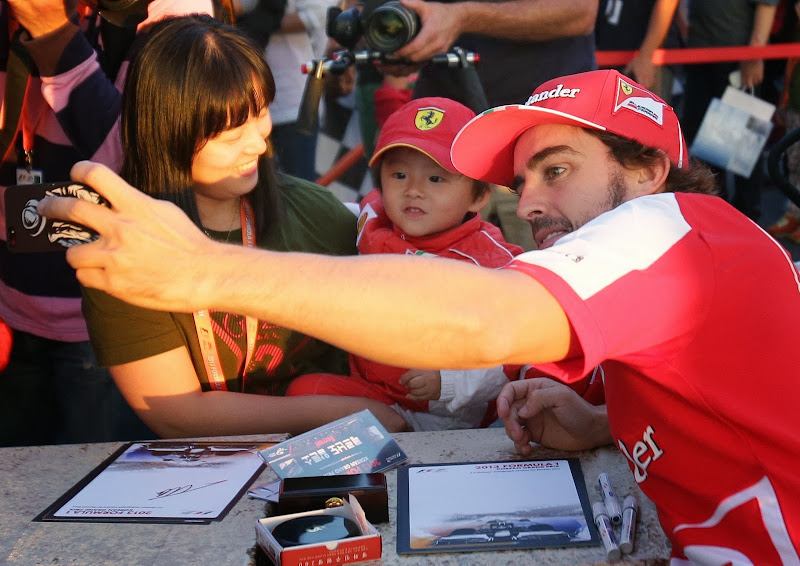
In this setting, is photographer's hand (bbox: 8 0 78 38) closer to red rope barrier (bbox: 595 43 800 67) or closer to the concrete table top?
the concrete table top

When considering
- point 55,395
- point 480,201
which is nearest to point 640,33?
point 480,201

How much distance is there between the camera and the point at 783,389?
118 cm

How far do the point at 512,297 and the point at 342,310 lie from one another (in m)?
0.20

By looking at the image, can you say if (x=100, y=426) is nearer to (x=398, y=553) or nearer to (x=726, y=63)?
(x=398, y=553)

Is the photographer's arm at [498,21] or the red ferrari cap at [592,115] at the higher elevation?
the photographer's arm at [498,21]

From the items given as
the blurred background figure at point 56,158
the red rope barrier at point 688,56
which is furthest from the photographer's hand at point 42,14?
the red rope barrier at point 688,56

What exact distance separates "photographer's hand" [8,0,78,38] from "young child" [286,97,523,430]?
0.90 metres

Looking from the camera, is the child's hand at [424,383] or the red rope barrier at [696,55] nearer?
the child's hand at [424,383]

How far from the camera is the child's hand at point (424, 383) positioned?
219cm

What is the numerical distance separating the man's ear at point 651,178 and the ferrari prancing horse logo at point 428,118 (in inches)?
37.2

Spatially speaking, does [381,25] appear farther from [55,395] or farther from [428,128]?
[55,395]

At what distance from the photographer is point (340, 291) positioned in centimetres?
101

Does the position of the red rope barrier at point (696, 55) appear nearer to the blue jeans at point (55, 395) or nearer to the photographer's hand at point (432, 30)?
the photographer's hand at point (432, 30)
